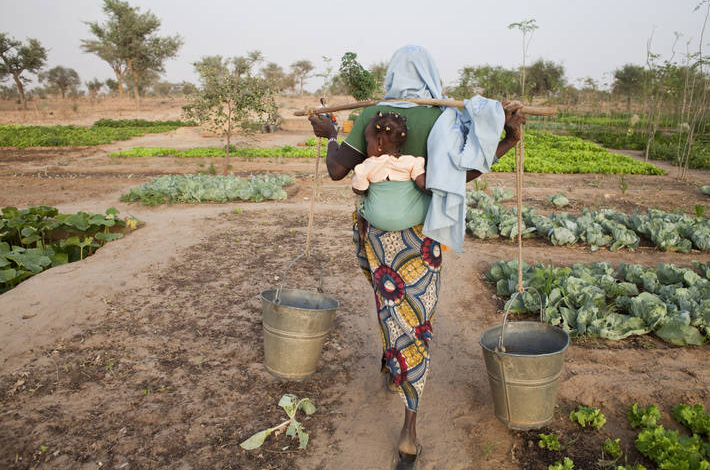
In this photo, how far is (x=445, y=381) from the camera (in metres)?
2.81

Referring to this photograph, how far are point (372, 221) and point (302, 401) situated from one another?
1.15 m

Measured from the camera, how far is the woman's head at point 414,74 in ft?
6.77

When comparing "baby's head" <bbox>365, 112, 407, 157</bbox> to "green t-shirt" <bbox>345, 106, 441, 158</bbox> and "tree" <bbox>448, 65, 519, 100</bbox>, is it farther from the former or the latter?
"tree" <bbox>448, 65, 519, 100</bbox>

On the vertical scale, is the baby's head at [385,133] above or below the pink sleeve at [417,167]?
above

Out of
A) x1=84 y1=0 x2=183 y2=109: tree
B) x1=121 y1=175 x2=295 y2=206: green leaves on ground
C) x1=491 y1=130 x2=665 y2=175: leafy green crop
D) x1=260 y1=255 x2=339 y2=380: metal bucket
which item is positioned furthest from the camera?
x1=84 y1=0 x2=183 y2=109: tree

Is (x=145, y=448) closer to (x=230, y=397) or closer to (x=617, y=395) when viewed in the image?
(x=230, y=397)

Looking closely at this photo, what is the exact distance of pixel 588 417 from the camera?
2.31 metres

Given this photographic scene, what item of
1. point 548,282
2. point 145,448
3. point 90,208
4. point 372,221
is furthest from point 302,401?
point 90,208

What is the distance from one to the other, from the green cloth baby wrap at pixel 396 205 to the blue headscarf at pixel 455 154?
9cm

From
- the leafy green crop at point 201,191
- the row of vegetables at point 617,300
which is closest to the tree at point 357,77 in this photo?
the leafy green crop at point 201,191

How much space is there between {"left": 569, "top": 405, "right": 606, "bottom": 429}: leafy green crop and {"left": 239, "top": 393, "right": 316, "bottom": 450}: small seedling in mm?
1375

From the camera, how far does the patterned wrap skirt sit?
2094mm

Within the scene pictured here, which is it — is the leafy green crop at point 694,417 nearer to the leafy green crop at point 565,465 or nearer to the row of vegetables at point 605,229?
the leafy green crop at point 565,465

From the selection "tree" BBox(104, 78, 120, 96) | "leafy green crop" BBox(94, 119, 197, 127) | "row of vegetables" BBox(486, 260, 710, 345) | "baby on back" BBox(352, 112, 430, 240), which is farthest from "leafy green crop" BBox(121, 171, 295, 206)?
"tree" BBox(104, 78, 120, 96)
